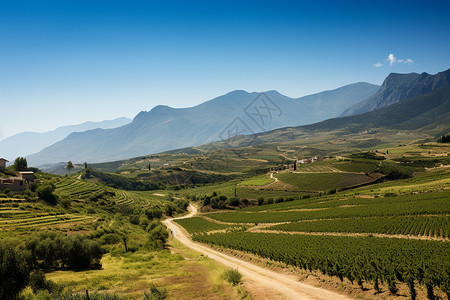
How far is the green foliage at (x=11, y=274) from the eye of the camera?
23234mm

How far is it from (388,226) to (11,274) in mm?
62594

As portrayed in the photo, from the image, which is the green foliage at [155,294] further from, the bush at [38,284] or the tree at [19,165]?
the tree at [19,165]

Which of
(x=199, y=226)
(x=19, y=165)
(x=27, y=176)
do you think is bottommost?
(x=199, y=226)

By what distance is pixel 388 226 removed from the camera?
57938mm

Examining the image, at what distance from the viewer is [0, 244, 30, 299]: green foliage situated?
915 inches

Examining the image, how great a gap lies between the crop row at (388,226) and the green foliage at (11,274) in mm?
55920

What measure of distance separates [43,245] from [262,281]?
28.7m

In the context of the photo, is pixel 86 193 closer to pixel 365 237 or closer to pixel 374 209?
pixel 365 237

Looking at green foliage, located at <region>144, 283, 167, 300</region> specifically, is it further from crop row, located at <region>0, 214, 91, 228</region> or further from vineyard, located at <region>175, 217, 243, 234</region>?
vineyard, located at <region>175, 217, 243, 234</region>

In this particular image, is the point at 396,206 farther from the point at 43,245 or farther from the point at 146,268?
the point at 43,245

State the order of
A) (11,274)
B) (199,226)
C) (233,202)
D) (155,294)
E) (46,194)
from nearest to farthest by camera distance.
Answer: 1. (11,274)
2. (155,294)
3. (46,194)
4. (199,226)
5. (233,202)

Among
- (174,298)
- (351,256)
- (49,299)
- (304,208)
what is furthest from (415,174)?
(49,299)

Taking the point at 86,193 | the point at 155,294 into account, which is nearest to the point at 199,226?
the point at 86,193

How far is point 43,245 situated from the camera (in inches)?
1438
